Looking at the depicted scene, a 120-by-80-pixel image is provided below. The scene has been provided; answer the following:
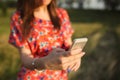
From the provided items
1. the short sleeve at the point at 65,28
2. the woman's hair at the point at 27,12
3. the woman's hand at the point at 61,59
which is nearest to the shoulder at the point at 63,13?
the short sleeve at the point at 65,28

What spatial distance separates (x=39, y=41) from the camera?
6.61ft

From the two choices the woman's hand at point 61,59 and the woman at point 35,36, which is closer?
the woman's hand at point 61,59

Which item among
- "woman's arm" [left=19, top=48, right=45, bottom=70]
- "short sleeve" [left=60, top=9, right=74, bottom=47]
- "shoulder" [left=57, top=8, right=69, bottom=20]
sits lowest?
"woman's arm" [left=19, top=48, right=45, bottom=70]

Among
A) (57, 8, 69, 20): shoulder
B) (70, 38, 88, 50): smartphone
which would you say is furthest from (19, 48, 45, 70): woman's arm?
(57, 8, 69, 20): shoulder

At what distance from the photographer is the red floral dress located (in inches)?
79.6

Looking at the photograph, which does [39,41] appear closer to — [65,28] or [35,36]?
[35,36]

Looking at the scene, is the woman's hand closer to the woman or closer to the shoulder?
the woman

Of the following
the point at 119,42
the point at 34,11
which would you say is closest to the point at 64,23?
the point at 34,11

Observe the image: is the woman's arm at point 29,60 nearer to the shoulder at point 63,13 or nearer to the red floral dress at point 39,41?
the red floral dress at point 39,41

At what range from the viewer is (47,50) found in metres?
A: 2.03

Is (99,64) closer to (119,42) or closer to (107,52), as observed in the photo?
(107,52)

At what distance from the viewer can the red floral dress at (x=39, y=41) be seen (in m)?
2.02

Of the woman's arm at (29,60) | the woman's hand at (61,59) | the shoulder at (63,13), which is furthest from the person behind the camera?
the shoulder at (63,13)

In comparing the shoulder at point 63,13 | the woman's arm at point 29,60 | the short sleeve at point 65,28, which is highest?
the shoulder at point 63,13
